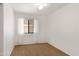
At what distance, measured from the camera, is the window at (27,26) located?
181 inches

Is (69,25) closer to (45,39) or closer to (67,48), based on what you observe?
(67,48)

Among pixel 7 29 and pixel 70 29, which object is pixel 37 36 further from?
pixel 7 29

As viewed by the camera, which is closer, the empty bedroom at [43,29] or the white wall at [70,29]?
the white wall at [70,29]

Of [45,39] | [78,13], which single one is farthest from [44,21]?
[78,13]

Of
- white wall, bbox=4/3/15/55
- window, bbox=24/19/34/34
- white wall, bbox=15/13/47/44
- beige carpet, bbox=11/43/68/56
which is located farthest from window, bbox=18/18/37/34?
white wall, bbox=4/3/15/55

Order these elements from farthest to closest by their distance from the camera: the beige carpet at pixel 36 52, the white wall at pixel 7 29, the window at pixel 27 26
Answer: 1. the window at pixel 27 26
2. the beige carpet at pixel 36 52
3. the white wall at pixel 7 29

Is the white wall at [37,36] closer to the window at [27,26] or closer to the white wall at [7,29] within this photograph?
the window at [27,26]

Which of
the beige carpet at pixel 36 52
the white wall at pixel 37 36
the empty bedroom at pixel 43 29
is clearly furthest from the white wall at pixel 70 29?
the white wall at pixel 37 36

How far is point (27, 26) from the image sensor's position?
4.78 meters

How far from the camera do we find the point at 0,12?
6.41 ft

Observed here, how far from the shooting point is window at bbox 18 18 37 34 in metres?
4.60

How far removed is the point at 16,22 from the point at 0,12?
8.73 feet

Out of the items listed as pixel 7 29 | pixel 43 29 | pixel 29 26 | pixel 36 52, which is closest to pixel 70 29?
pixel 36 52

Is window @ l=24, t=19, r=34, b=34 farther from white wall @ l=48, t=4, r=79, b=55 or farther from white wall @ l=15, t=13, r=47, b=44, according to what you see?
white wall @ l=48, t=4, r=79, b=55
